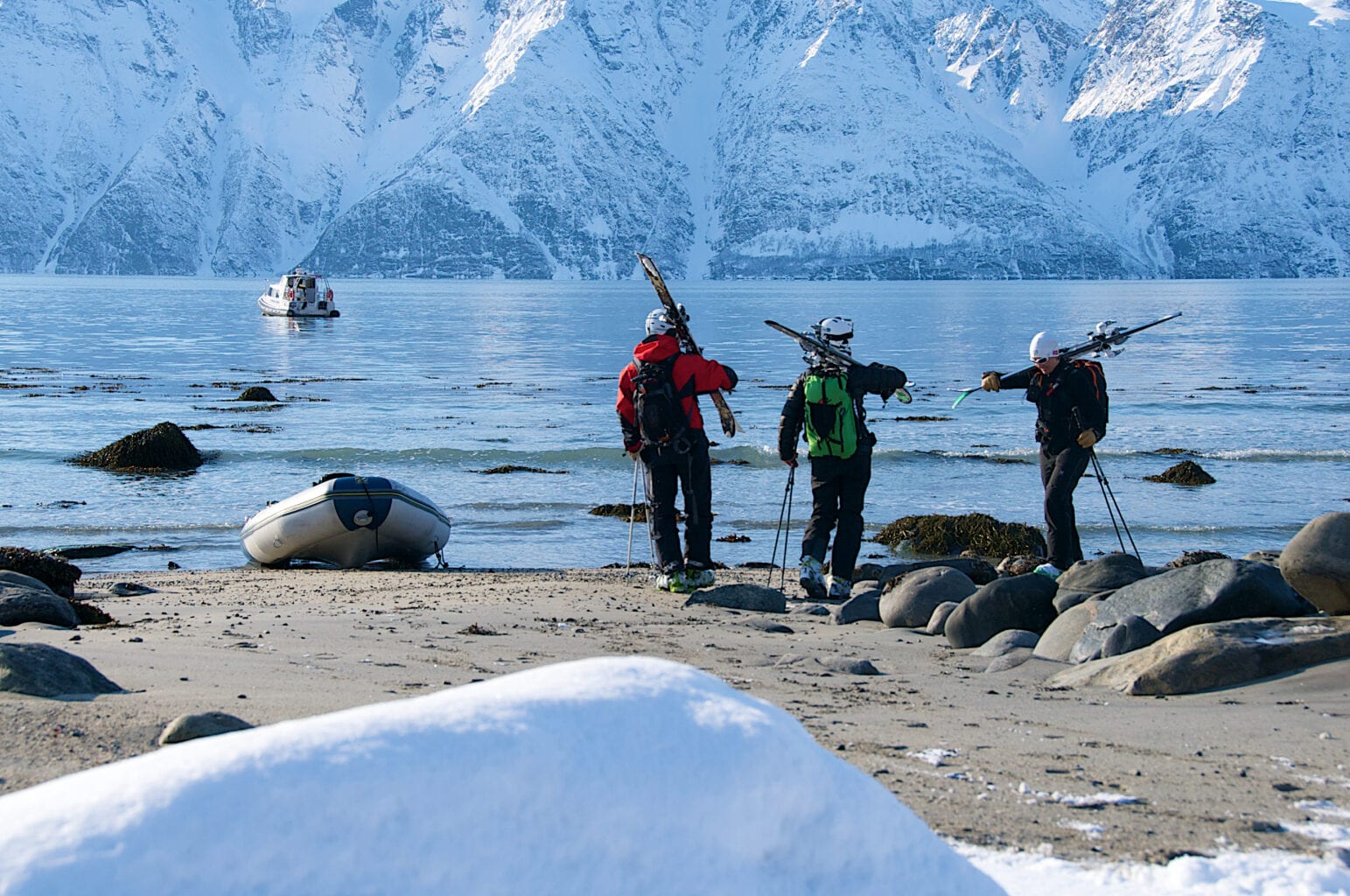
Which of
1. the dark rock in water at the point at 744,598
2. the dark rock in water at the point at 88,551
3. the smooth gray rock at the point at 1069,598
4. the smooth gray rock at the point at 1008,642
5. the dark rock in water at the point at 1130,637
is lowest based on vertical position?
the dark rock in water at the point at 88,551

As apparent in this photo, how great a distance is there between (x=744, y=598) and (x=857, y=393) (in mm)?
1958

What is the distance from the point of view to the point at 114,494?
55.3 ft

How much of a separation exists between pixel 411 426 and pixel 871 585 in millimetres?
15956

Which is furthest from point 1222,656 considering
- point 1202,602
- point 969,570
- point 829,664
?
point 969,570

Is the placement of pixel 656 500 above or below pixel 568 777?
below

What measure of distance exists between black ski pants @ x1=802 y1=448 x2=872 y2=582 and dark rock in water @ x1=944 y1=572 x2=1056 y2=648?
2173 millimetres

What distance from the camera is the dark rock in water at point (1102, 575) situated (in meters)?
8.64

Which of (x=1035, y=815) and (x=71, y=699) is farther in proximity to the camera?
(x=71, y=699)

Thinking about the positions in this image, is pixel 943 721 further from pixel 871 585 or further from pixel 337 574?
pixel 337 574

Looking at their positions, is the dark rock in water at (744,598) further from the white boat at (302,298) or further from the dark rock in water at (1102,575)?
the white boat at (302,298)

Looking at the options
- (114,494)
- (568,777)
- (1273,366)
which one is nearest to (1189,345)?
(1273,366)

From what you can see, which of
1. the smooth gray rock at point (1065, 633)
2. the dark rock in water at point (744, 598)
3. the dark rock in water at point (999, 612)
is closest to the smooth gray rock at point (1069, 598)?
the dark rock in water at point (999, 612)

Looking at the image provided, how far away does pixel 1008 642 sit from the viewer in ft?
24.8

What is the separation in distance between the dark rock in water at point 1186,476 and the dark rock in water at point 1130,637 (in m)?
11.9
